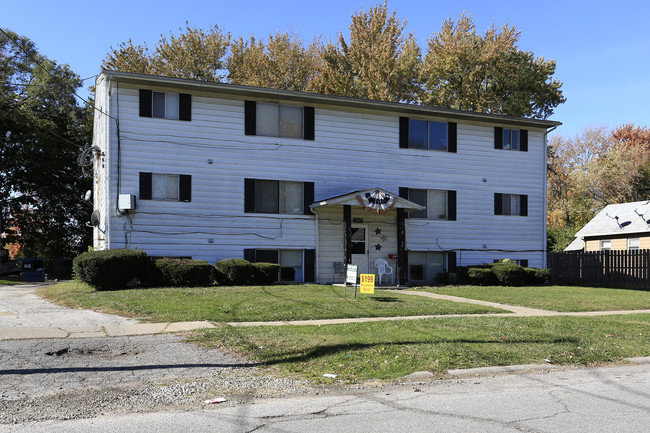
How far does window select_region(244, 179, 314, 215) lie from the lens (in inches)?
818

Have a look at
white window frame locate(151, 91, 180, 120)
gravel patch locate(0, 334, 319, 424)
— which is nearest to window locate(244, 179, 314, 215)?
white window frame locate(151, 91, 180, 120)

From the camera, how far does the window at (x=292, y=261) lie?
2112 cm

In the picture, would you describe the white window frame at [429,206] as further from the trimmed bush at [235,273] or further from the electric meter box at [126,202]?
the electric meter box at [126,202]

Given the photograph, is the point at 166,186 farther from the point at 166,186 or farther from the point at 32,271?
the point at 32,271

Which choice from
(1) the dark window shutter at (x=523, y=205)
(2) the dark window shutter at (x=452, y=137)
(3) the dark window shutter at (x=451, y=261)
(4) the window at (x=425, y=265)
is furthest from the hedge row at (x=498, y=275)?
(2) the dark window shutter at (x=452, y=137)

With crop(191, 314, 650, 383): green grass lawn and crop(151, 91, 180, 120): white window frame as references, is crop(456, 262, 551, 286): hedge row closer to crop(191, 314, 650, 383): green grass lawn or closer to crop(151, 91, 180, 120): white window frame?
crop(191, 314, 650, 383): green grass lawn

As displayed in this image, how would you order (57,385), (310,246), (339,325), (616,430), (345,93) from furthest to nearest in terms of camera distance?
(345,93) < (310,246) < (339,325) < (57,385) < (616,430)

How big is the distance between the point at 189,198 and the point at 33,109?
23015 mm

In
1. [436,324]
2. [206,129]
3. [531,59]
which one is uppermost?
[531,59]

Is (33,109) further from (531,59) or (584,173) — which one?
(584,173)

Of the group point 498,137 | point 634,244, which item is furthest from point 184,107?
point 634,244

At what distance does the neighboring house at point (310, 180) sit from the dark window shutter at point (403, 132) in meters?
0.06

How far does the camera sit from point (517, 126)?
82.7ft

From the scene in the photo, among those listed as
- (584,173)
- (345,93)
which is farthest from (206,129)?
(584,173)
